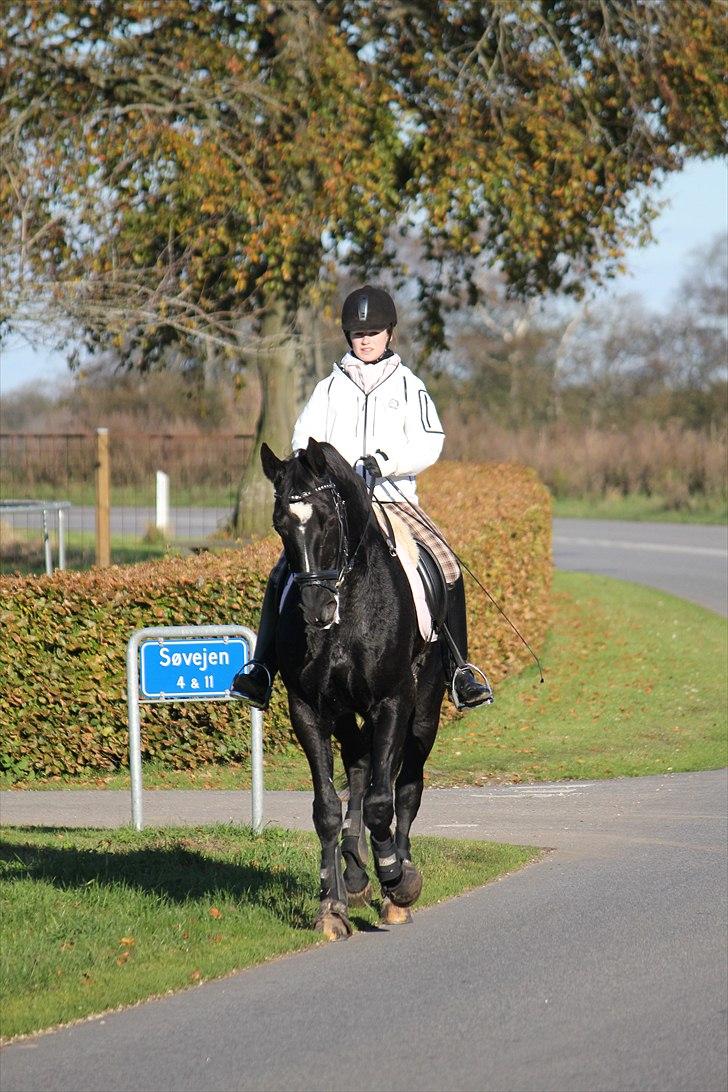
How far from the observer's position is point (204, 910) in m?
7.50

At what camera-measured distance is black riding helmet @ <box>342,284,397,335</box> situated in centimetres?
760

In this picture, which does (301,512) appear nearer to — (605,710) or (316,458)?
(316,458)

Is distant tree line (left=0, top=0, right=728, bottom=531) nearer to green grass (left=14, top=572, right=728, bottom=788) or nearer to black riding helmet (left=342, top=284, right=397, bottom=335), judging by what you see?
green grass (left=14, top=572, right=728, bottom=788)

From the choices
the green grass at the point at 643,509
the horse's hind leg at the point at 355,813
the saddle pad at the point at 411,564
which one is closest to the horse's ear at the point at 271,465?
the saddle pad at the point at 411,564

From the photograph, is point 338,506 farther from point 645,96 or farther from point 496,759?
point 645,96

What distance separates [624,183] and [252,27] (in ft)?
19.7

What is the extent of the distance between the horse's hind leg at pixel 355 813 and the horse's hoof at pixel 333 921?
0.45 m

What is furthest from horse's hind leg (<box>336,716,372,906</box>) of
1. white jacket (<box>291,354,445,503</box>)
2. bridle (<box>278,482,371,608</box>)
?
white jacket (<box>291,354,445,503</box>)

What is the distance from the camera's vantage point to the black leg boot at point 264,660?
293 inches

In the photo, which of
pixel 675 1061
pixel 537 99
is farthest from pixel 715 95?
pixel 675 1061

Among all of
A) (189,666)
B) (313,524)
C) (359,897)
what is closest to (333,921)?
(359,897)

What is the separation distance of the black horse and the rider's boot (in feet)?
1.77

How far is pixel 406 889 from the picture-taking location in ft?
24.3

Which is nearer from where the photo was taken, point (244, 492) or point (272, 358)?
point (244, 492)
